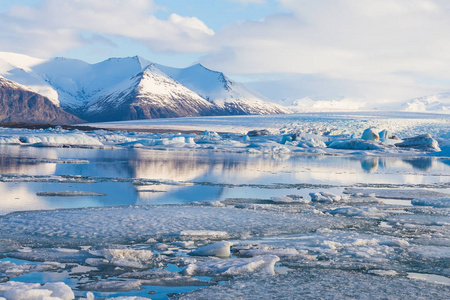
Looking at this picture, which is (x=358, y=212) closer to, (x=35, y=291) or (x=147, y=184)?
(x=147, y=184)

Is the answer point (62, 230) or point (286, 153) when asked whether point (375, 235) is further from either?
point (286, 153)

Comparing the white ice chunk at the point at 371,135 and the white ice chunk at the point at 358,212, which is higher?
the white ice chunk at the point at 371,135

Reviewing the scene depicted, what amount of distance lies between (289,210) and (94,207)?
3682 millimetres

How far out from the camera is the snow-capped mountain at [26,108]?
175625 mm

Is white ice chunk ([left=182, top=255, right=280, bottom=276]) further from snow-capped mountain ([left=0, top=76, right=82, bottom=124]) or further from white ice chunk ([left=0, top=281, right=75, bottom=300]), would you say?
snow-capped mountain ([left=0, top=76, right=82, bottom=124])

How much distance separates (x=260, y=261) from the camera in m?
5.30

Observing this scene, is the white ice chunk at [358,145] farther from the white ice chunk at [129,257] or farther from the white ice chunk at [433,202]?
the white ice chunk at [129,257]

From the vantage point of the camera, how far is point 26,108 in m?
180

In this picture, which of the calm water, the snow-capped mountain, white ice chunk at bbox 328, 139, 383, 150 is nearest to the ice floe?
the calm water

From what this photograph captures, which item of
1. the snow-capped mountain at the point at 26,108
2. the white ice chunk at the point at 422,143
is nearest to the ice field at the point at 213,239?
the white ice chunk at the point at 422,143

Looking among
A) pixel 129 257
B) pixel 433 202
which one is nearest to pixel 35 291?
pixel 129 257

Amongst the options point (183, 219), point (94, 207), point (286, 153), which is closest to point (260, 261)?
point (183, 219)

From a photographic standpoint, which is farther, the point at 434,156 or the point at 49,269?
the point at 434,156

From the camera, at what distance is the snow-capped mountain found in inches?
6914
